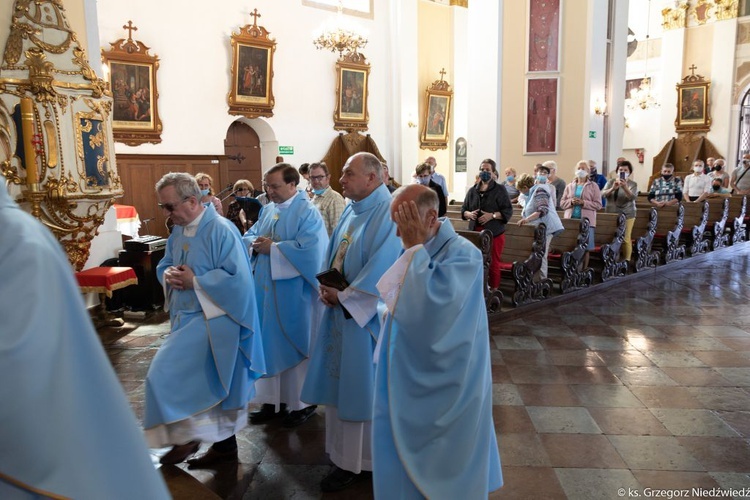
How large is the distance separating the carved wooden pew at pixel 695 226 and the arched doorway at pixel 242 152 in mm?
9017

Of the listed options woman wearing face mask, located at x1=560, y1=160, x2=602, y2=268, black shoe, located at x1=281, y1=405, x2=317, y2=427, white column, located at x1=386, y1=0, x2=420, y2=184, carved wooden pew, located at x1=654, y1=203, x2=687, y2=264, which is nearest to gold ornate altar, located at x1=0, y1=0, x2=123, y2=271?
black shoe, located at x1=281, y1=405, x2=317, y2=427

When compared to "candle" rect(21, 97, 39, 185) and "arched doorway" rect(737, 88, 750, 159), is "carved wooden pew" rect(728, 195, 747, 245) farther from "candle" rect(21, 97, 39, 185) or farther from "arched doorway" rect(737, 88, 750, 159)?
"candle" rect(21, 97, 39, 185)

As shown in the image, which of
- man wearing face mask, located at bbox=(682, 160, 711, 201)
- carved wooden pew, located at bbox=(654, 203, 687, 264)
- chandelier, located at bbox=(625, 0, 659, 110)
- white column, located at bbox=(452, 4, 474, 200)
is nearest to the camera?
carved wooden pew, located at bbox=(654, 203, 687, 264)

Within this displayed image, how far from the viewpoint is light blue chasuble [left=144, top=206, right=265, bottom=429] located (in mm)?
3047

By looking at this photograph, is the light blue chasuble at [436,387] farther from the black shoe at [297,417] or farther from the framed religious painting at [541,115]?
the framed religious painting at [541,115]

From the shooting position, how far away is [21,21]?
5664 millimetres

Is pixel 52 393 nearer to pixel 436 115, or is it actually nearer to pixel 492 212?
pixel 492 212

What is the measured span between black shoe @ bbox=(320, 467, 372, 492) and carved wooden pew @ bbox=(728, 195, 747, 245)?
1113cm

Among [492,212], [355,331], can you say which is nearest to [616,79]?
[492,212]

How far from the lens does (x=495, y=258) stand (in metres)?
6.76

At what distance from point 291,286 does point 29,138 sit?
3475 mm

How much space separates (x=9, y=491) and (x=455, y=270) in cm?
151

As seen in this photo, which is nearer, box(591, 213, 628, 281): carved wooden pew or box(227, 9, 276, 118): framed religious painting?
box(591, 213, 628, 281): carved wooden pew

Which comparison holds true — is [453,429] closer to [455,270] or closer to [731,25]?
[455,270]
